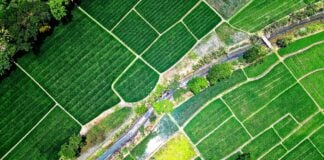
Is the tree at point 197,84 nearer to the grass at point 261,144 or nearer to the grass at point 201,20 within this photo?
the grass at point 201,20

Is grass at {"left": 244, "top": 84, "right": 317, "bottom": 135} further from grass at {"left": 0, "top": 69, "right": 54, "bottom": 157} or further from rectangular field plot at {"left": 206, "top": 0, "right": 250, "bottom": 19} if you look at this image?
grass at {"left": 0, "top": 69, "right": 54, "bottom": 157}

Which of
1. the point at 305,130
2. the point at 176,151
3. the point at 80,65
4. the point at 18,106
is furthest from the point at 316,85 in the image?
the point at 18,106

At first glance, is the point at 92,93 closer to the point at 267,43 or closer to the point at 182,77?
the point at 182,77

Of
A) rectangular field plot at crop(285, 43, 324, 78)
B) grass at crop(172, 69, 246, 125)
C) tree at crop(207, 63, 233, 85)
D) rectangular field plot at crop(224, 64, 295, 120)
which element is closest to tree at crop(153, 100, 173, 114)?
grass at crop(172, 69, 246, 125)

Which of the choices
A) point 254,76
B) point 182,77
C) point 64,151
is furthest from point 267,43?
point 64,151

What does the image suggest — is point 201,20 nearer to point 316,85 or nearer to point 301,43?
point 301,43
